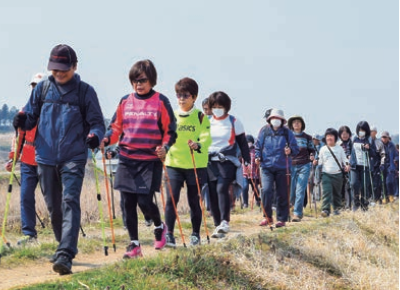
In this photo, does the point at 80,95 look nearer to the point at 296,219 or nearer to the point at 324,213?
the point at 296,219

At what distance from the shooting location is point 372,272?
31.6 feet

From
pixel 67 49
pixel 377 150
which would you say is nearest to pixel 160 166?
pixel 67 49

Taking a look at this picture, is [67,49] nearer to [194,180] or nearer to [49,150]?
[49,150]

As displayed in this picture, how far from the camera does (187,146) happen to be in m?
9.37

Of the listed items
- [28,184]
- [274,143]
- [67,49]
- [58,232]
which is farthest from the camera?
[274,143]

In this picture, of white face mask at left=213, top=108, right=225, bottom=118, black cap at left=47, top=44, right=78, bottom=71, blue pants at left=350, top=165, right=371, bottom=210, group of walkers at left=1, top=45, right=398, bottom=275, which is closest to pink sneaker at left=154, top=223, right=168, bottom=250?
group of walkers at left=1, top=45, right=398, bottom=275

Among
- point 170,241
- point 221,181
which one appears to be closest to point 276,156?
point 221,181

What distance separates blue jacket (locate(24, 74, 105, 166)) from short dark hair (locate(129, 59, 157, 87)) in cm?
82

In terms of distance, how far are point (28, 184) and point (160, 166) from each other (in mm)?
2201

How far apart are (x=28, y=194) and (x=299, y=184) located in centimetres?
625

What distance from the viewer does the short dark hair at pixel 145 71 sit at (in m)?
7.88

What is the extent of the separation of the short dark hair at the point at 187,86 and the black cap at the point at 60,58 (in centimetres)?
235

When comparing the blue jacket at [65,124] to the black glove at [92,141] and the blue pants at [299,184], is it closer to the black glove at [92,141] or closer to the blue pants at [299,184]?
the black glove at [92,141]

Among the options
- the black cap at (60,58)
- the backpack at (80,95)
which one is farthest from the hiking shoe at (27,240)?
the black cap at (60,58)
